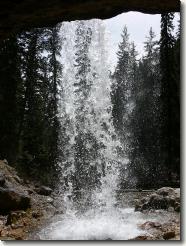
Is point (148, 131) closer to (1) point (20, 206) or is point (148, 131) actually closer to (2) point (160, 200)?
(2) point (160, 200)

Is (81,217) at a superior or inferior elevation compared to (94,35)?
inferior

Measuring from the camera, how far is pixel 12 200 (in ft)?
17.7

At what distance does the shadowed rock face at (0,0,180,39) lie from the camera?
3877mm

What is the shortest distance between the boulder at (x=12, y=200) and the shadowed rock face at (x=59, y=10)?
2057 millimetres

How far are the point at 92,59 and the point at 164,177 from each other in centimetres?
181

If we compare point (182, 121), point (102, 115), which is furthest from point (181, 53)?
point (102, 115)

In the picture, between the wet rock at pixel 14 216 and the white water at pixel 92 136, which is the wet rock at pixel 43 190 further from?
the wet rock at pixel 14 216

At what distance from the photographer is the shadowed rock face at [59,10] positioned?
12.7ft

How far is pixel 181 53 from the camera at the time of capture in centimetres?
414

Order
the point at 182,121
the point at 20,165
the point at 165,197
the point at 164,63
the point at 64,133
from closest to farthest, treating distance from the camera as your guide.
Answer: the point at 182,121 → the point at 165,197 → the point at 164,63 → the point at 64,133 → the point at 20,165

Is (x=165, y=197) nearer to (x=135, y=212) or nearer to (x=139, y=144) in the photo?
(x=135, y=212)

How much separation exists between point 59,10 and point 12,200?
8.20ft

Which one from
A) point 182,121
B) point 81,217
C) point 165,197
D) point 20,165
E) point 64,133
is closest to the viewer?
point 182,121

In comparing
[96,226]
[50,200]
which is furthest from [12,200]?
[96,226]
